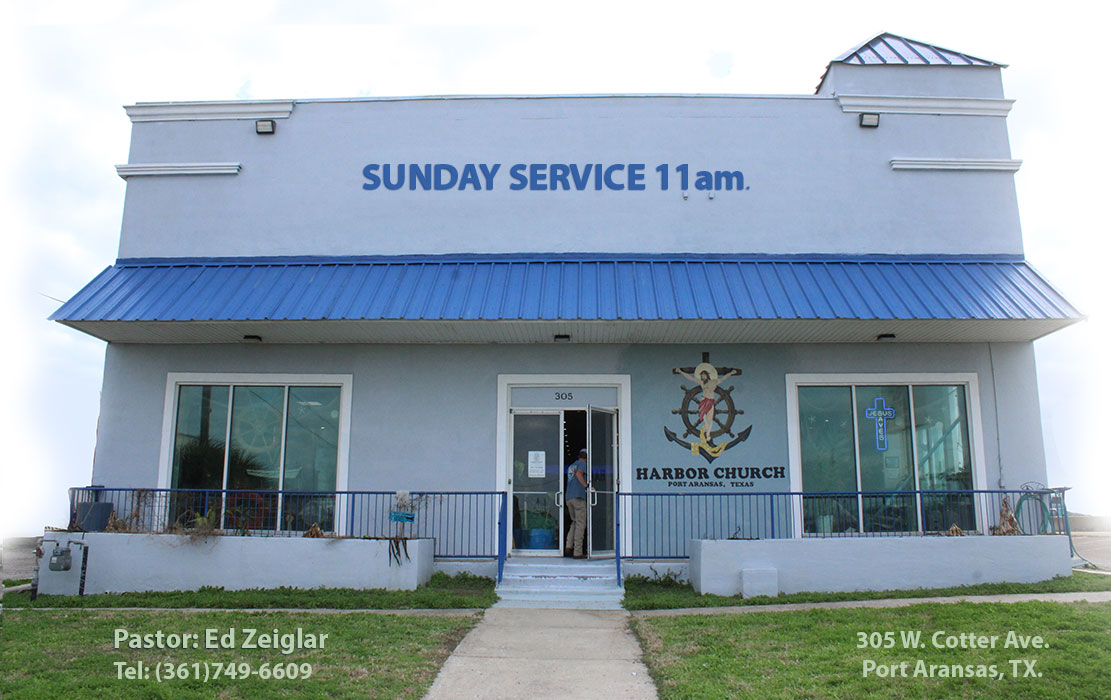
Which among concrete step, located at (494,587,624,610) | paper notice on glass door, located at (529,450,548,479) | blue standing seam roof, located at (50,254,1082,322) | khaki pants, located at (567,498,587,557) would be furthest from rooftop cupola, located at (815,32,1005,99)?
concrete step, located at (494,587,624,610)

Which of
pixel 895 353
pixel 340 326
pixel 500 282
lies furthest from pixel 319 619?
pixel 895 353

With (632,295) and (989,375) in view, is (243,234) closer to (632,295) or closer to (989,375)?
(632,295)

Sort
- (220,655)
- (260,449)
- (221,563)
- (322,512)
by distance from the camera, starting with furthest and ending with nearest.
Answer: (260,449) < (322,512) < (221,563) < (220,655)

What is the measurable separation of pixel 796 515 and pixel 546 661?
634cm

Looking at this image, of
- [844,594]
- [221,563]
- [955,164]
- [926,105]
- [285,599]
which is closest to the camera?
[285,599]

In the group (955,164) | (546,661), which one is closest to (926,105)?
(955,164)

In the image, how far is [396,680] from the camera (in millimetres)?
7699

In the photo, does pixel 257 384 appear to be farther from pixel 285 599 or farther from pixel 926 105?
pixel 926 105

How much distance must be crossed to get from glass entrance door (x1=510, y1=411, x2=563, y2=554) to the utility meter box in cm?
674

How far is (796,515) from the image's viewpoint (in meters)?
13.5

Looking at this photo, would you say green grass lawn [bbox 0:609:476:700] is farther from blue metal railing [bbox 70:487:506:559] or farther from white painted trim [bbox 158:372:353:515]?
white painted trim [bbox 158:372:353:515]

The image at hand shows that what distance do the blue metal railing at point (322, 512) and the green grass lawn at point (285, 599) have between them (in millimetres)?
1156

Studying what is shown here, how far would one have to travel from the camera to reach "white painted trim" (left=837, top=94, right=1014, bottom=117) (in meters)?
14.9

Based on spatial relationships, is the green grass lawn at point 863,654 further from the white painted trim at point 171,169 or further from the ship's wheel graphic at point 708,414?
the white painted trim at point 171,169
